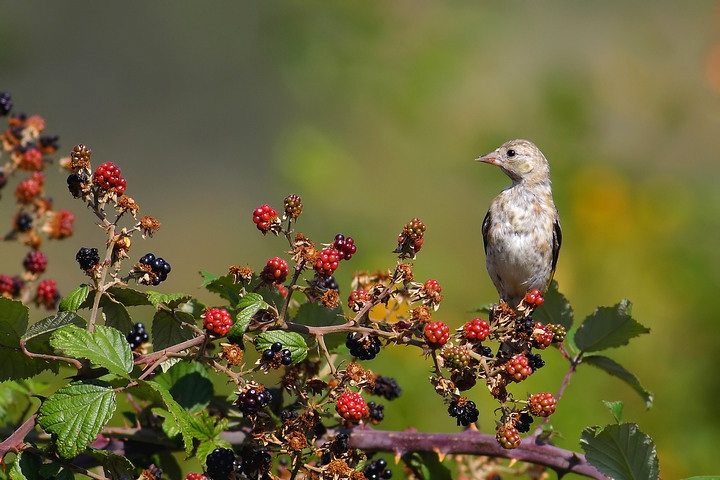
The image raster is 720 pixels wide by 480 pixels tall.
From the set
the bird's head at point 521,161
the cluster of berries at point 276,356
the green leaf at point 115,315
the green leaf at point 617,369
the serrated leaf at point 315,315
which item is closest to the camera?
the cluster of berries at point 276,356

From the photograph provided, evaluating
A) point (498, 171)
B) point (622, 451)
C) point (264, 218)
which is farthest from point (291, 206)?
point (498, 171)

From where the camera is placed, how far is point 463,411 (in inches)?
86.7

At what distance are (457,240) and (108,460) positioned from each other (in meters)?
5.50

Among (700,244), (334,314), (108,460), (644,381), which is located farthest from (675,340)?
(108,460)

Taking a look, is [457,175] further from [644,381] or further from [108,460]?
[108,460]

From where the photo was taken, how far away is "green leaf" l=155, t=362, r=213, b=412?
2499 millimetres

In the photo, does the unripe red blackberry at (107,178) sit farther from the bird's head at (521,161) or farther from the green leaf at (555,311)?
the bird's head at (521,161)

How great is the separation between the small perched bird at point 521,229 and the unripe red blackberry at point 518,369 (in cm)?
256

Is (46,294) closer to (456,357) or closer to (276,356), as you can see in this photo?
(276,356)

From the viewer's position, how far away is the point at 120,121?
15.4 m

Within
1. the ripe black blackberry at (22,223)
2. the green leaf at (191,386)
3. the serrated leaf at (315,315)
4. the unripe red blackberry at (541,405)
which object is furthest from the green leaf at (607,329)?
the ripe black blackberry at (22,223)

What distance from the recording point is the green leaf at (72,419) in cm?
195

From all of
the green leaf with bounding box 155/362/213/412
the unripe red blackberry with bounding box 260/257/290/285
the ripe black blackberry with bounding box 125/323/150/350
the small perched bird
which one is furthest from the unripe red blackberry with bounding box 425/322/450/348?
the small perched bird

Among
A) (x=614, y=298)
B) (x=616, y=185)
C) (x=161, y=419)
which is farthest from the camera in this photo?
(x=616, y=185)
